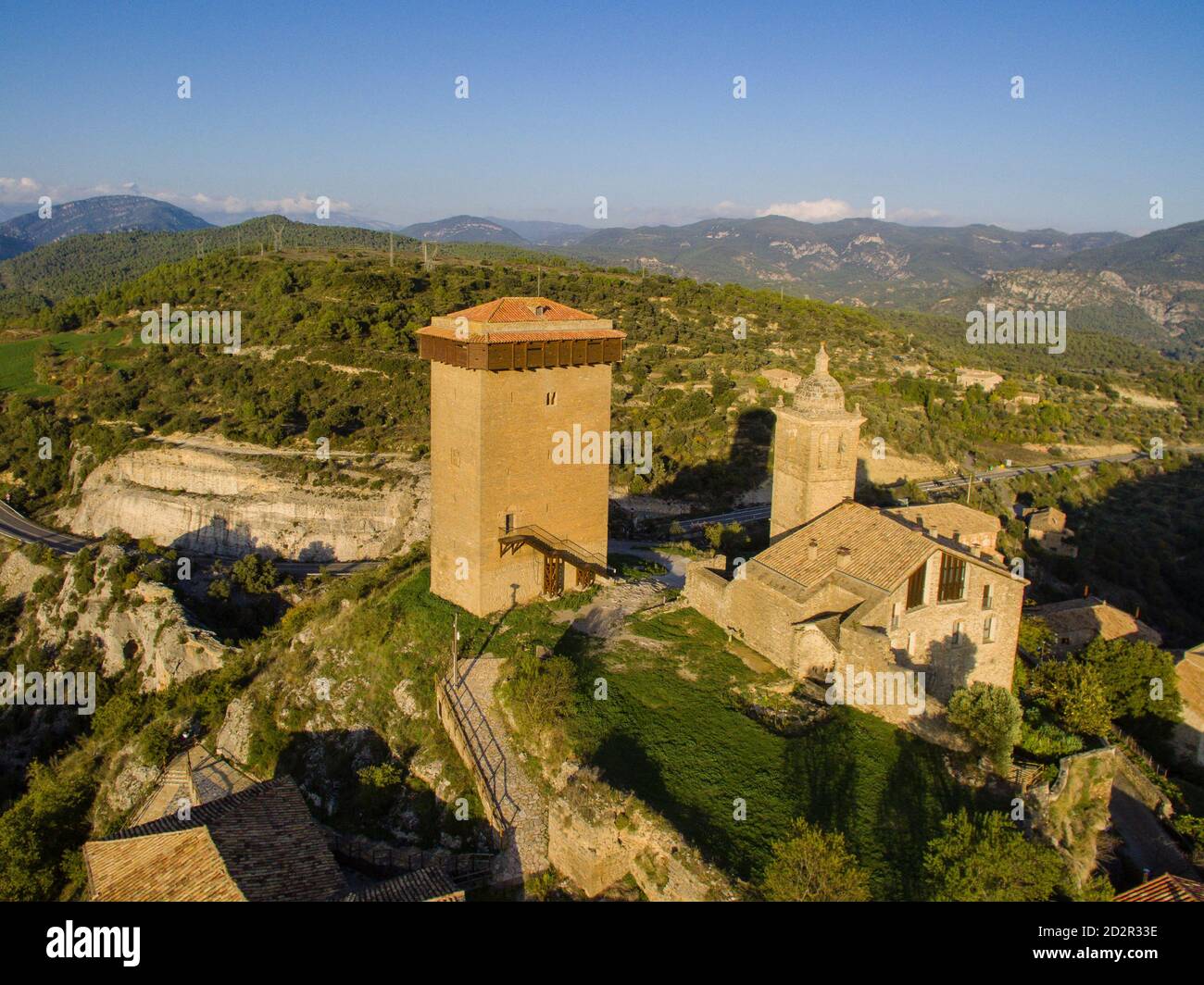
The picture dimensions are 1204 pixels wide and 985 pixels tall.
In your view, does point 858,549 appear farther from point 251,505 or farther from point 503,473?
point 251,505

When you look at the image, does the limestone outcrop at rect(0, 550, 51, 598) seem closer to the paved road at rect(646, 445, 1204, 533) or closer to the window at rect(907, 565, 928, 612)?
the paved road at rect(646, 445, 1204, 533)

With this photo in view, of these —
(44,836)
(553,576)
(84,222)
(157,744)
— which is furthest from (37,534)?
(84,222)

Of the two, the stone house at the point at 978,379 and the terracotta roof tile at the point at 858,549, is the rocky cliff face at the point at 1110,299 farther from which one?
the terracotta roof tile at the point at 858,549

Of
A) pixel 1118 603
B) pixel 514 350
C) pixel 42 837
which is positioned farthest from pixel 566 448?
pixel 1118 603

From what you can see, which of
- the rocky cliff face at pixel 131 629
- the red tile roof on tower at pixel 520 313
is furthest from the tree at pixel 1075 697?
the rocky cliff face at pixel 131 629

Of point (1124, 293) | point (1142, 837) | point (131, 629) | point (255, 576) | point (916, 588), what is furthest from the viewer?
point (1124, 293)
